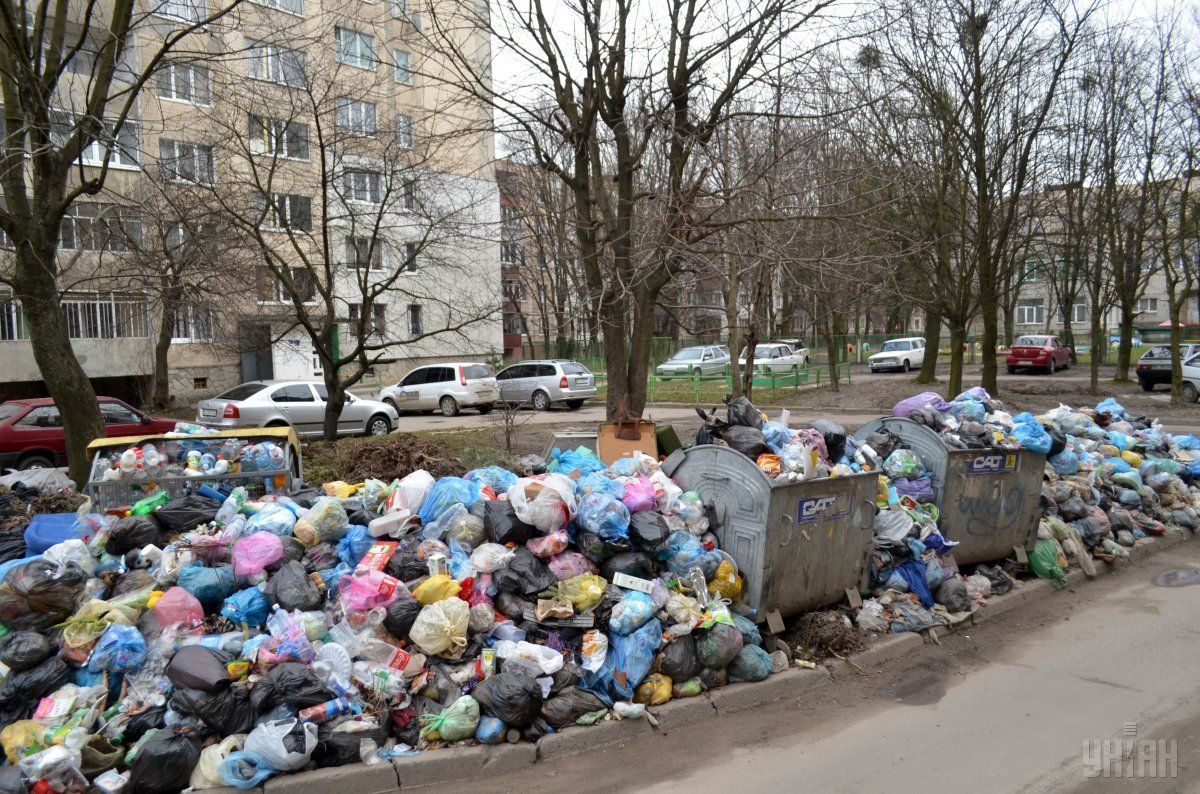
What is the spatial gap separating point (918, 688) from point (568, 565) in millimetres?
2366

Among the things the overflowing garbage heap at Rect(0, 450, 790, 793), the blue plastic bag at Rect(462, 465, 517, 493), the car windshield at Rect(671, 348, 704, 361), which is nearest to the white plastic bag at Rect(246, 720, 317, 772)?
the overflowing garbage heap at Rect(0, 450, 790, 793)

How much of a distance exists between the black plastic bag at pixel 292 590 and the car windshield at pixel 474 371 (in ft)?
67.2

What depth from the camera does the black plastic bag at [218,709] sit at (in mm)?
4125

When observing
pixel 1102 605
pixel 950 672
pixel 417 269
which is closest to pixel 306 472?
pixel 417 269

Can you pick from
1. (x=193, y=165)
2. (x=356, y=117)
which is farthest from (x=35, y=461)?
(x=356, y=117)

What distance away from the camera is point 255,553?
5.10m

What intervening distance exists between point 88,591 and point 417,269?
9800 mm

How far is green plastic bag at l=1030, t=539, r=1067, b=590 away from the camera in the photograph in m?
7.51

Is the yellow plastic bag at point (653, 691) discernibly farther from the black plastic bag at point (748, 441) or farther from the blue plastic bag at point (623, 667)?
the black plastic bag at point (748, 441)

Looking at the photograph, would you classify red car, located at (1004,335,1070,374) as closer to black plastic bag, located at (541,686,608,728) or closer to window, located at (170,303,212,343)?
window, located at (170,303,212,343)

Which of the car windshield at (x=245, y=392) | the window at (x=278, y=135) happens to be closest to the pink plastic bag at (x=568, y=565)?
the window at (x=278, y=135)

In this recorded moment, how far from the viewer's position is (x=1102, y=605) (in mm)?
7105

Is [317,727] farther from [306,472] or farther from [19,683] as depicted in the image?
[306,472]

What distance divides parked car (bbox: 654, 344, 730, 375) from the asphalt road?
2552 cm
